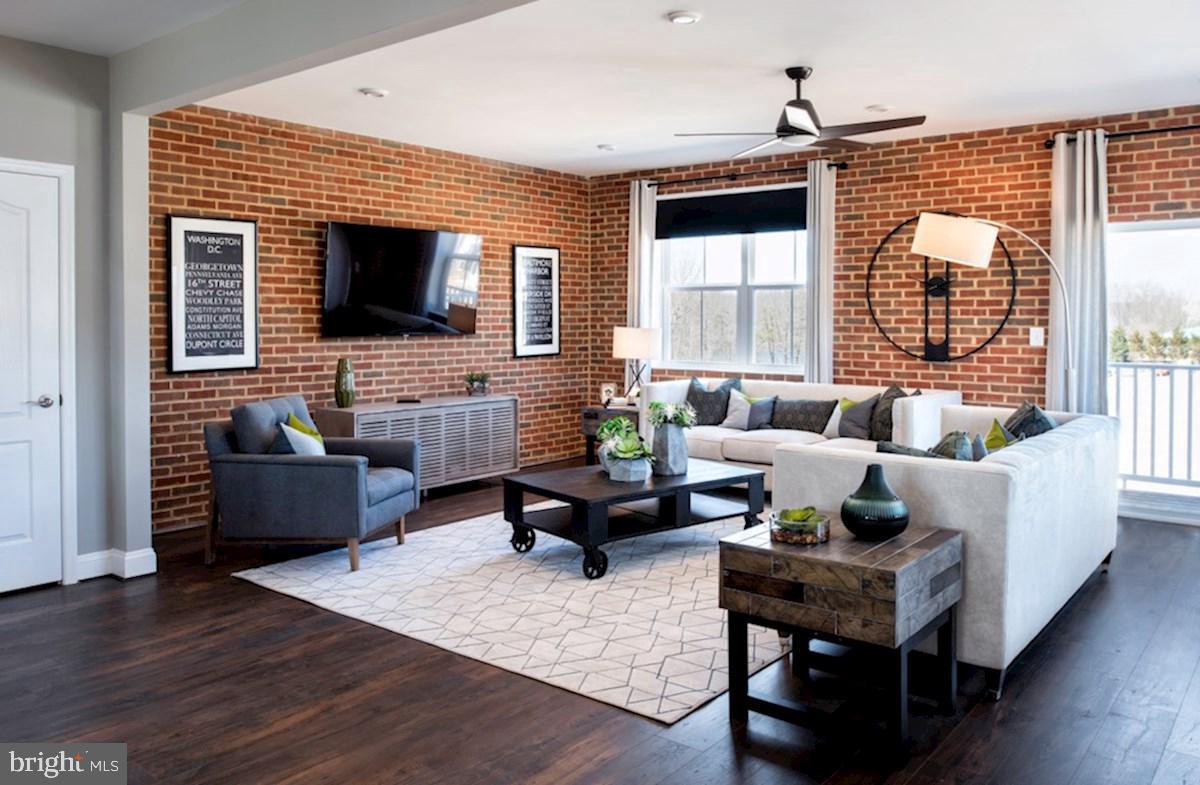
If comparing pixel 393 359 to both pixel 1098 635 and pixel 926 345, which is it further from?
pixel 1098 635

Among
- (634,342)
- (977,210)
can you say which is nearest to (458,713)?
(634,342)

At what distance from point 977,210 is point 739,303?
2151 mm

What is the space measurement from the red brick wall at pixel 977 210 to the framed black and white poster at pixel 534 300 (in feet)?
6.83

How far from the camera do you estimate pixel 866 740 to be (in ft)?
9.62

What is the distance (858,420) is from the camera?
6.61 meters

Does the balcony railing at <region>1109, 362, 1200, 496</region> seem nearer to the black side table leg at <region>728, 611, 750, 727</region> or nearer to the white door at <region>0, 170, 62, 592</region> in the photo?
the black side table leg at <region>728, 611, 750, 727</region>

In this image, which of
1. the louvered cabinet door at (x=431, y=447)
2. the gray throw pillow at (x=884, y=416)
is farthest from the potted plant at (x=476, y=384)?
the gray throw pillow at (x=884, y=416)

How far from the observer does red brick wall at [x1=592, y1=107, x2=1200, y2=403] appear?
6.14 m

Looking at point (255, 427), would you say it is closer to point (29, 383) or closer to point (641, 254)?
point (29, 383)

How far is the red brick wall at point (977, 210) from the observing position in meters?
6.14

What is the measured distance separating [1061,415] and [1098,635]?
157 cm

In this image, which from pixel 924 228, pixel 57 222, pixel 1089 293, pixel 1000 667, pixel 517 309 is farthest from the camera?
pixel 517 309

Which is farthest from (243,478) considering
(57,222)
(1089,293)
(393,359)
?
(1089,293)

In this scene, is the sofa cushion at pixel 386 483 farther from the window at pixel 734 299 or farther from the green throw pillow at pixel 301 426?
the window at pixel 734 299
